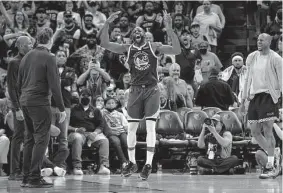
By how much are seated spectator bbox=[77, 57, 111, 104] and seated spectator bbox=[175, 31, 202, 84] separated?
224 cm

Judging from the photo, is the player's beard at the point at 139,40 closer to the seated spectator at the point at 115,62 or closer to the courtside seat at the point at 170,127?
the courtside seat at the point at 170,127

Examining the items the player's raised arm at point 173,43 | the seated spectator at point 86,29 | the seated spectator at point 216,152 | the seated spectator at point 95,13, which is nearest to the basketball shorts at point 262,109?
the seated spectator at point 216,152

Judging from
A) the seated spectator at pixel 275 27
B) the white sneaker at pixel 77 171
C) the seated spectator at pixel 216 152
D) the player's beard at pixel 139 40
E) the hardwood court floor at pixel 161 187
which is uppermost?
the seated spectator at pixel 275 27

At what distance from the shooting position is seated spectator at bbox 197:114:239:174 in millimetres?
12859

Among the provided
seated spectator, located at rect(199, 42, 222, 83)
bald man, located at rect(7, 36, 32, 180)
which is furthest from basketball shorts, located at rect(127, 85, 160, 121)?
seated spectator, located at rect(199, 42, 222, 83)

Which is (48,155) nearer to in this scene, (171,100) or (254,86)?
(171,100)

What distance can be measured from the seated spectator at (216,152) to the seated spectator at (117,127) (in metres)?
1.65

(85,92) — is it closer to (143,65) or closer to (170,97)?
(170,97)

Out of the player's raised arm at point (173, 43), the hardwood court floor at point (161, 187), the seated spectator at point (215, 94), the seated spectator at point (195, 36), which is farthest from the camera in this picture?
the seated spectator at point (195, 36)

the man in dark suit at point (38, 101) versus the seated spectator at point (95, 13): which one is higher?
the seated spectator at point (95, 13)

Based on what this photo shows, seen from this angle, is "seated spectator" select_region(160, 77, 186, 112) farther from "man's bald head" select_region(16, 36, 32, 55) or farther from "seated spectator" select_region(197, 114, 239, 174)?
"man's bald head" select_region(16, 36, 32, 55)

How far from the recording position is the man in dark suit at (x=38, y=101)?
30.1 ft

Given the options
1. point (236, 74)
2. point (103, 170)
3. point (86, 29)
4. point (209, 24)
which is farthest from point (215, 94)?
point (86, 29)

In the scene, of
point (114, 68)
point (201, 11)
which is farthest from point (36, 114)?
point (201, 11)
